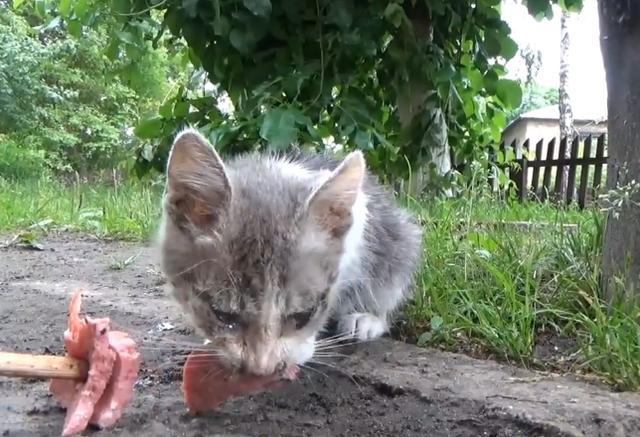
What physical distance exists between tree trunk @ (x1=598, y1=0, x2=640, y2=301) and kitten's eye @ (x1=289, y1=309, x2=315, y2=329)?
949 mm

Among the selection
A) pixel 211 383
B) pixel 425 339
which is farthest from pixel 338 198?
pixel 425 339

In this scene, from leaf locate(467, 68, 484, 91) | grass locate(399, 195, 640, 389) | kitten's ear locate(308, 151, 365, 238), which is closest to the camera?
kitten's ear locate(308, 151, 365, 238)

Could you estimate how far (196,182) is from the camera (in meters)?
1.93

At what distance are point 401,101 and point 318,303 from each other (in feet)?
9.93

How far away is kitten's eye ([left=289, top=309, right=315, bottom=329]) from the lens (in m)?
1.89

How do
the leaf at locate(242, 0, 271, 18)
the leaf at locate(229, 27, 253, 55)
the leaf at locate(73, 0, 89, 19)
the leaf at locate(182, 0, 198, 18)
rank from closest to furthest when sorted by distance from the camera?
1. the leaf at locate(242, 0, 271, 18)
2. the leaf at locate(182, 0, 198, 18)
3. the leaf at locate(229, 27, 253, 55)
4. the leaf at locate(73, 0, 89, 19)

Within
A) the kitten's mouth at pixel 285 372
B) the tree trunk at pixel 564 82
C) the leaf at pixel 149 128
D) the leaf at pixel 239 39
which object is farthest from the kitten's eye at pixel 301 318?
the tree trunk at pixel 564 82

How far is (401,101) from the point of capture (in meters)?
4.79

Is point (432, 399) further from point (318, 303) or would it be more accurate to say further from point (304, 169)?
point (304, 169)

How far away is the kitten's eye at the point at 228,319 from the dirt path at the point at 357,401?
0.72 ft

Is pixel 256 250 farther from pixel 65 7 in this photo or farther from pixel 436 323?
pixel 65 7

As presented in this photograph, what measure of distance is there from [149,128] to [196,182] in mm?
2793

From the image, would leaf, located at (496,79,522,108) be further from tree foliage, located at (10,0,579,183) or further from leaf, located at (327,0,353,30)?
leaf, located at (327,0,353,30)

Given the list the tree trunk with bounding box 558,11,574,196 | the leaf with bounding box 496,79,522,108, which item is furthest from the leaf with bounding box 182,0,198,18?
the tree trunk with bounding box 558,11,574,196
